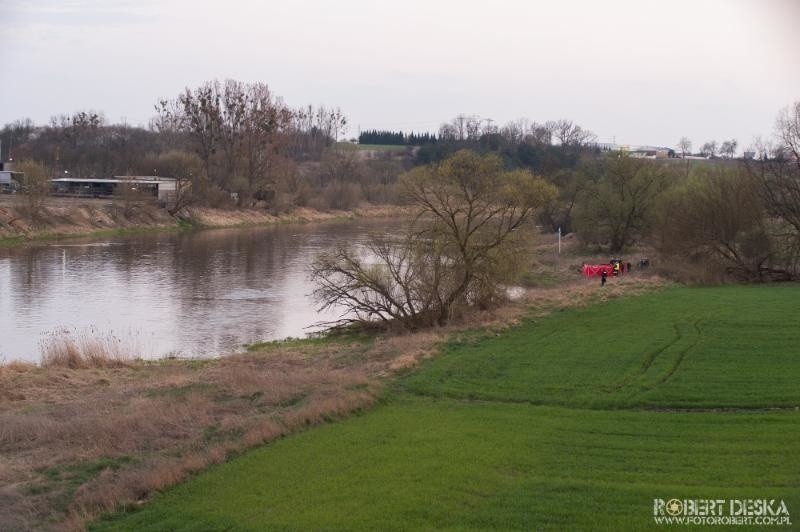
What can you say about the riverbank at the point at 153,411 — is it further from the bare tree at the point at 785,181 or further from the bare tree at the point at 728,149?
the bare tree at the point at 728,149

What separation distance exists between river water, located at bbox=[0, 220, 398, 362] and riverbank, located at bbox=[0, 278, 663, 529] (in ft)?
13.7

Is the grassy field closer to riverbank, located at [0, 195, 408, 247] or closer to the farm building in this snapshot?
riverbank, located at [0, 195, 408, 247]

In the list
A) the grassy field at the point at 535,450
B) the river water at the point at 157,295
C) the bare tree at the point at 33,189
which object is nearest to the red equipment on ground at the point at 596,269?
the river water at the point at 157,295

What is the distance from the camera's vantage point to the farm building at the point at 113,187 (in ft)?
270

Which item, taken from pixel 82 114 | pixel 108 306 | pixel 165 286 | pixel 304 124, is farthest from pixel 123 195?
pixel 304 124

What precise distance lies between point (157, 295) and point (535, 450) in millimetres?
28807

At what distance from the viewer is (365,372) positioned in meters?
20.9

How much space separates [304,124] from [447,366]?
144286 mm

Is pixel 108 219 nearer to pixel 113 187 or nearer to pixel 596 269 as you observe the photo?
pixel 113 187

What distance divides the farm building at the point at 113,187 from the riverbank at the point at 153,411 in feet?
195

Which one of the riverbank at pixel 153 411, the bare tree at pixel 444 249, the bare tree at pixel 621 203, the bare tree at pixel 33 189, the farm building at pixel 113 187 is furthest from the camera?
the farm building at pixel 113 187

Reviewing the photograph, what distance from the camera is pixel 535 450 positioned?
13.0 m

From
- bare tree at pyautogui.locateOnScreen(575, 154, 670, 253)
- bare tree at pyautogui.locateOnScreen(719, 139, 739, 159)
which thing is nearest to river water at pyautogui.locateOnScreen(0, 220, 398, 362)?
Result: bare tree at pyautogui.locateOnScreen(575, 154, 670, 253)

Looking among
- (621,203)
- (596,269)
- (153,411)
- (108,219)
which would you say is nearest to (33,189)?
(108,219)
